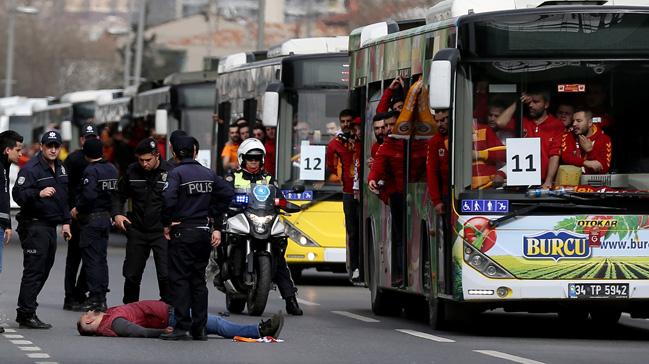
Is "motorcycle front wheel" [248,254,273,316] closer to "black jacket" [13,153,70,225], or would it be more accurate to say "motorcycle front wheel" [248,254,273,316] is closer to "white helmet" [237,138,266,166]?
"white helmet" [237,138,266,166]

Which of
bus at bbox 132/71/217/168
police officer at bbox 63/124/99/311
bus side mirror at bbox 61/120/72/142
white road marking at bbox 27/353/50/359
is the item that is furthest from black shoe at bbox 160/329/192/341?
bus side mirror at bbox 61/120/72/142

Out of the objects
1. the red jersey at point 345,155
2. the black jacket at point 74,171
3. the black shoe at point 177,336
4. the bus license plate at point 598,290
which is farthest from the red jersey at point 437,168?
the red jersey at point 345,155

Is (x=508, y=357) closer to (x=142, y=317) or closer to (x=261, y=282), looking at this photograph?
(x=142, y=317)

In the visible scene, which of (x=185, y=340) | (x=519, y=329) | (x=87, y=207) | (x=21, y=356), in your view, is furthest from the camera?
(x=87, y=207)

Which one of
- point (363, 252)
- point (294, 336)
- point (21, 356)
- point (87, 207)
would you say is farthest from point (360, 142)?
point (21, 356)

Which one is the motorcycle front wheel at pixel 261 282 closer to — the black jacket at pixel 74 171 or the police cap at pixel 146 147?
the police cap at pixel 146 147

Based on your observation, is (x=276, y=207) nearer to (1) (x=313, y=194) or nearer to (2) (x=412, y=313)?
(2) (x=412, y=313)

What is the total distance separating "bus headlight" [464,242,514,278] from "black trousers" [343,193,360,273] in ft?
16.6

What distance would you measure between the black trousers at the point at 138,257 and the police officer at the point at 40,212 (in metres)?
0.80

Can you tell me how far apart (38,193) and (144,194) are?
4.19 feet

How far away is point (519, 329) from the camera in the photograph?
18.3 meters

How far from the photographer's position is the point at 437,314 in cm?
1756

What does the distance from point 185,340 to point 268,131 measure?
1041 centimetres

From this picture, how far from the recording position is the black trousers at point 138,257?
62.2 feet
